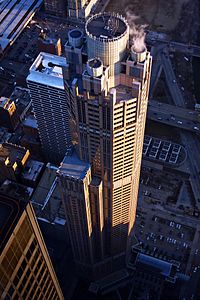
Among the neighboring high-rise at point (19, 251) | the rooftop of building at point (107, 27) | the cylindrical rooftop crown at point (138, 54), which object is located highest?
the rooftop of building at point (107, 27)

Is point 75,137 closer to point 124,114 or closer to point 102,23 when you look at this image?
point 124,114

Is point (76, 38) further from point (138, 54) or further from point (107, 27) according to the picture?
point (138, 54)

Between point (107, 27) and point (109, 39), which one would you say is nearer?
point (109, 39)

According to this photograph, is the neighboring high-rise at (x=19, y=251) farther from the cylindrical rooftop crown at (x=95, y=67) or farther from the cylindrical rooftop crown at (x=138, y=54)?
the cylindrical rooftop crown at (x=138, y=54)

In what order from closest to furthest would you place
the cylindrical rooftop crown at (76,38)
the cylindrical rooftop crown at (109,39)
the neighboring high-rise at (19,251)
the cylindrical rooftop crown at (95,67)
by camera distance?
the neighboring high-rise at (19,251), the cylindrical rooftop crown at (95,67), the cylindrical rooftop crown at (109,39), the cylindrical rooftop crown at (76,38)

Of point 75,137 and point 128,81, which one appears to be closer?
point 128,81

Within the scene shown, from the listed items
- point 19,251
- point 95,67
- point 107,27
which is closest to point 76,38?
point 107,27

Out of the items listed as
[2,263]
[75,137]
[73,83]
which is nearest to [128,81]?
[73,83]

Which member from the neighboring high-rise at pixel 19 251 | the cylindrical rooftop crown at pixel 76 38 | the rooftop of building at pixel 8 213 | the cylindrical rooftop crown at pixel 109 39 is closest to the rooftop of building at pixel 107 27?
the cylindrical rooftop crown at pixel 109 39
